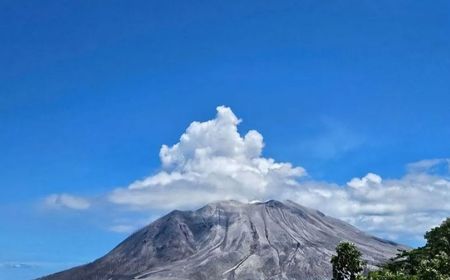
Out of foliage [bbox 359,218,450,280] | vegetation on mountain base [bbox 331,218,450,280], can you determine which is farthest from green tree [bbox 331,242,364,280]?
foliage [bbox 359,218,450,280]

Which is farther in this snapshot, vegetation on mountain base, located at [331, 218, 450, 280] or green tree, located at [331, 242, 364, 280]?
green tree, located at [331, 242, 364, 280]

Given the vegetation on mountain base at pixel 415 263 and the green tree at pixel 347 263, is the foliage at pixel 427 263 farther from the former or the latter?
the green tree at pixel 347 263

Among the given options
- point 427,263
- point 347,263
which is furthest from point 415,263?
point 427,263

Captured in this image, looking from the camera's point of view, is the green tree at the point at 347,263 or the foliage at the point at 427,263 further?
the green tree at the point at 347,263

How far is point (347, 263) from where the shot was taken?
84.6 meters

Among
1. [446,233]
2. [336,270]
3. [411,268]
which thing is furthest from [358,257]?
[446,233]

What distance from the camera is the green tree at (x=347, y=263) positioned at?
84.5 metres

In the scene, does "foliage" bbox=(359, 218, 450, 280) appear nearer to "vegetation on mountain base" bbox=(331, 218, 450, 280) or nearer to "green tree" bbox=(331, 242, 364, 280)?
"vegetation on mountain base" bbox=(331, 218, 450, 280)

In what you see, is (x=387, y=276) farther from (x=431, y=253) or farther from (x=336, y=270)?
(x=431, y=253)

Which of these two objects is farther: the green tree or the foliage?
the green tree

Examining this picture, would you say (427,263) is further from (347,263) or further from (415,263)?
(415,263)

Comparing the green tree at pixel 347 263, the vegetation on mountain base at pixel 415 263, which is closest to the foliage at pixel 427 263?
the vegetation on mountain base at pixel 415 263

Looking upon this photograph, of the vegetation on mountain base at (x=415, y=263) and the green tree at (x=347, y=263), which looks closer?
the vegetation on mountain base at (x=415, y=263)

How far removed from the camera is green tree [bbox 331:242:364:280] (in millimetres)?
84500
